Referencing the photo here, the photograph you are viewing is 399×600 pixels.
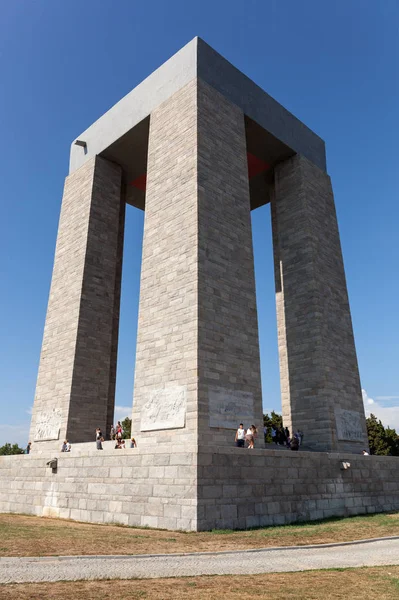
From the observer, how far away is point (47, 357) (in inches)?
927

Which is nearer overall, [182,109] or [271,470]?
[271,470]

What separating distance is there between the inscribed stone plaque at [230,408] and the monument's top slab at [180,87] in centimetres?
1401

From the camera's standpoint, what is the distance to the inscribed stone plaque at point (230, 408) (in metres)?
15.5

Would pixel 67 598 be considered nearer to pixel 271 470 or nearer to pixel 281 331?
pixel 271 470

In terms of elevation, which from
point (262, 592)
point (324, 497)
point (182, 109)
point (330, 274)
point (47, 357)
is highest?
point (182, 109)

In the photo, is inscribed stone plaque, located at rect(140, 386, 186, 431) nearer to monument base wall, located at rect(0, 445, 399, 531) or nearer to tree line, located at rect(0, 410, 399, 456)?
monument base wall, located at rect(0, 445, 399, 531)

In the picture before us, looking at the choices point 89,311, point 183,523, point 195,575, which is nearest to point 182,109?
point 89,311

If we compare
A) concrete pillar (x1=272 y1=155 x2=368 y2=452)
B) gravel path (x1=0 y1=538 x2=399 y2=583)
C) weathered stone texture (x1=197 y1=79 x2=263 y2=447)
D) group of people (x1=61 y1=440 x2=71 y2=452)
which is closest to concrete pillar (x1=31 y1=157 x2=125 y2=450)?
group of people (x1=61 y1=440 x2=71 y2=452)

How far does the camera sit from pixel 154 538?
1105cm

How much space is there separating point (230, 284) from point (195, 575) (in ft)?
39.0

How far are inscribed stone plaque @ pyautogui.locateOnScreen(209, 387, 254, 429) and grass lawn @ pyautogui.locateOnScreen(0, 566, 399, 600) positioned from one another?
7.98 m

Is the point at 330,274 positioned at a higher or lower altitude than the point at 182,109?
lower

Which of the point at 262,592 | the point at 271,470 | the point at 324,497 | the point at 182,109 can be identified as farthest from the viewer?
the point at 182,109

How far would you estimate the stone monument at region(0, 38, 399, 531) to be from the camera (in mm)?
14109
